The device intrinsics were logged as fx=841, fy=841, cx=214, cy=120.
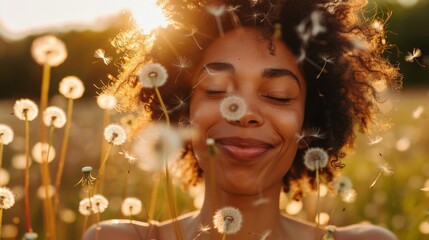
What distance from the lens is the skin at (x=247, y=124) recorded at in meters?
2.83

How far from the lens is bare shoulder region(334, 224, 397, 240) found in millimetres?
3393

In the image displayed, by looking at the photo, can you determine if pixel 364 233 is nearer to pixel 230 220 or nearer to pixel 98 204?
pixel 230 220

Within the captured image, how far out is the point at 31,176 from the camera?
700cm

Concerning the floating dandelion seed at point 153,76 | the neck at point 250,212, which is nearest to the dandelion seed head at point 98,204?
the floating dandelion seed at point 153,76

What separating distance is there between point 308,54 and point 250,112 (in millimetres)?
558

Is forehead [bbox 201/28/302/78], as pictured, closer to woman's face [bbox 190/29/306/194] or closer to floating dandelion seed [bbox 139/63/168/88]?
woman's face [bbox 190/29/306/194]

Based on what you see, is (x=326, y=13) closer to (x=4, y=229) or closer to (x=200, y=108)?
(x=200, y=108)

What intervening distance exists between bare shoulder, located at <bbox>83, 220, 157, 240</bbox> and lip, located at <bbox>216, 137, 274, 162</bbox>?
21.0 inches

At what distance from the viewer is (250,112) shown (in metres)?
2.80

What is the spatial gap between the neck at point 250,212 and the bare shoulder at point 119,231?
224 mm

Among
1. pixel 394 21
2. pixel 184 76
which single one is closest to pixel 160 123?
pixel 184 76

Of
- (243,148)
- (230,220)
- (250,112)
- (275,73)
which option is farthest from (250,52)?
(230,220)

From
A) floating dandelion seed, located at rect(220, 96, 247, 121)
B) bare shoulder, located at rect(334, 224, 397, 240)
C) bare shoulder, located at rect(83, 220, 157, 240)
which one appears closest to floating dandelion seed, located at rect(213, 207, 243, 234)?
floating dandelion seed, located at rect(220, 96, 247, 121)

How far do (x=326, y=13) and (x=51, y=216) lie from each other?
5.32ft
